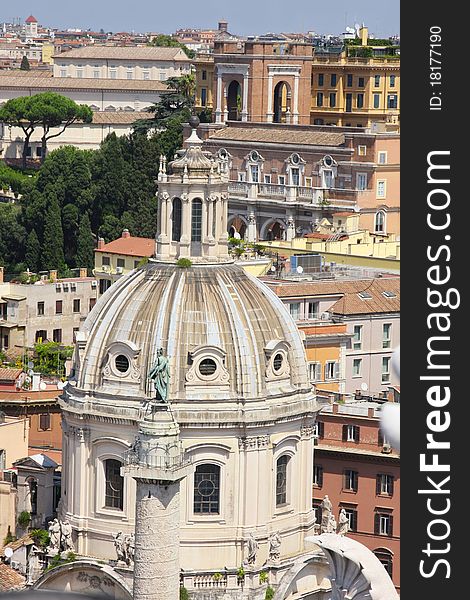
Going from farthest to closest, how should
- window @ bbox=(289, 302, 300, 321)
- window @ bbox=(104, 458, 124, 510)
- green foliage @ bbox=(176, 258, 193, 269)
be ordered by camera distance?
window @ bbox=(289, 302, 300, 321), green foliage @ bbox=(176, 258, 193, 269), window @ bbox=(104, 458, 124, 510)

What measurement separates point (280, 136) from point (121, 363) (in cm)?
3628

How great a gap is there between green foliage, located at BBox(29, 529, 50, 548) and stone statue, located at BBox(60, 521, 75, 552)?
1.63 ft

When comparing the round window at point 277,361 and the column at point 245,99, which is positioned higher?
the column at point 245,99

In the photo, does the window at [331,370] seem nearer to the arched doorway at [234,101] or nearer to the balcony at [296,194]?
the balcony at [296,194]

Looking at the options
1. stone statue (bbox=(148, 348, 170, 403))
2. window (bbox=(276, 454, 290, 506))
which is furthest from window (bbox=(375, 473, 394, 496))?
stone statue (bbox=(148, 348, 170, 403))

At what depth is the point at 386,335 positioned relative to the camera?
51.1 meters

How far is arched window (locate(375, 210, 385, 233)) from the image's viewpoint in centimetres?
6831

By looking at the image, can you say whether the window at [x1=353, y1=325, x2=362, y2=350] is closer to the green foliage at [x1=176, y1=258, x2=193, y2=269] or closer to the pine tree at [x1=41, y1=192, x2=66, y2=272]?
the green foliage at [x1=176, y1=258, x2=193, y2=269]

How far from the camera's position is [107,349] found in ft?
131

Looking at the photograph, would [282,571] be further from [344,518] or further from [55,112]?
[55,112]

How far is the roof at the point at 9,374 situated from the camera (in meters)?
48.9

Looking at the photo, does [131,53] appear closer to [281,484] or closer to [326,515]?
[326,515]

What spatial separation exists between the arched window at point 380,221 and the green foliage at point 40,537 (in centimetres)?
2773

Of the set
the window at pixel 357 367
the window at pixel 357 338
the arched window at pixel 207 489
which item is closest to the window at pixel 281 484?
the arched window at pixel 207 489
